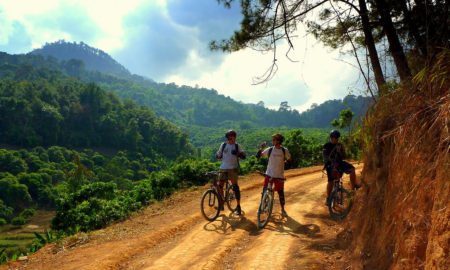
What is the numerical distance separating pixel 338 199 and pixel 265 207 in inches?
69.1

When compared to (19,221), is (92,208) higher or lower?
higher

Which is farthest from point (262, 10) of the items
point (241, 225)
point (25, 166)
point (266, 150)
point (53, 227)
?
point (25, 166)

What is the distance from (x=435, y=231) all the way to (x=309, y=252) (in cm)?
411

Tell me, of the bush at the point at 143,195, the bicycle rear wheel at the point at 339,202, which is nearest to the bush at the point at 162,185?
the bush at the point at 143,195

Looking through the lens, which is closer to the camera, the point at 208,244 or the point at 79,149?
the point at 208,244

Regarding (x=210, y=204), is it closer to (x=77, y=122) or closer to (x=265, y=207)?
(x=265, y=207)

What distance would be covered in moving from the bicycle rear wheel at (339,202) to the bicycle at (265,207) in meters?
1.48

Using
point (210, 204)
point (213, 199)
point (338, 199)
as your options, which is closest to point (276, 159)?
point (338, 199)

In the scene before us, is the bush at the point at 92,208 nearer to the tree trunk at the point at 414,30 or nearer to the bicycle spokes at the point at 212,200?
the bicycle spokes at the point at 212,200

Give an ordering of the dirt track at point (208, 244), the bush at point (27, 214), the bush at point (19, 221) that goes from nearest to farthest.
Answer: the dirt track at point (208, 244), the bush at point (19, 221), the bush at point (27, 214)

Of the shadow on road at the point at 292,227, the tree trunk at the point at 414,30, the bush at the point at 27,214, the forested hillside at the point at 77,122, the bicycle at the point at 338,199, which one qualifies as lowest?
the bush at the point at 27,214

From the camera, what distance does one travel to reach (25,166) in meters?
83.2

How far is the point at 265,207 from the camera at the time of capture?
31.8ft

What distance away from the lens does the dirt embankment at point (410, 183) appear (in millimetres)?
3908
